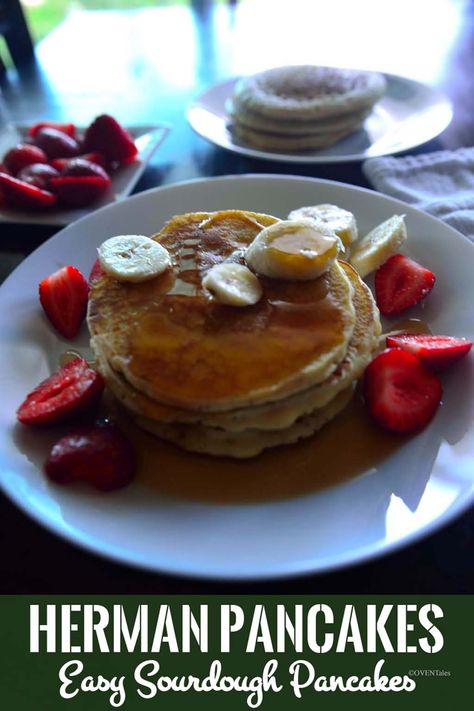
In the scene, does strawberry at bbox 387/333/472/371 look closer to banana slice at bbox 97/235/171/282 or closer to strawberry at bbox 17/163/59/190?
banana slice at bbox 97/235/171/282

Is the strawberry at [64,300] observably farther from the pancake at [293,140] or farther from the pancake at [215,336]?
the pancake at [293,140]

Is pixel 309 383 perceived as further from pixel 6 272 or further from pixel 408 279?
pixel 6 272

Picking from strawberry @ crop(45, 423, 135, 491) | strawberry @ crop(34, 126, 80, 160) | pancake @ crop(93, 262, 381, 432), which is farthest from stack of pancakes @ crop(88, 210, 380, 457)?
strawberry @ crop(34, 126, 80, 160)

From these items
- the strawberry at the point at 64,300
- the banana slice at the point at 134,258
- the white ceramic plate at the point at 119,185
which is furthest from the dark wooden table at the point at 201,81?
the banana slice at the point at 134,258

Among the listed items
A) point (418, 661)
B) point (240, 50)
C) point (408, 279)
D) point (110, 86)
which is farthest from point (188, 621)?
point (240, 50)

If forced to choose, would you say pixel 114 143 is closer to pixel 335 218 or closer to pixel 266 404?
pixel 335 218

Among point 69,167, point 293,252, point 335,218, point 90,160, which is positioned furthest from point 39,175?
point 293,252

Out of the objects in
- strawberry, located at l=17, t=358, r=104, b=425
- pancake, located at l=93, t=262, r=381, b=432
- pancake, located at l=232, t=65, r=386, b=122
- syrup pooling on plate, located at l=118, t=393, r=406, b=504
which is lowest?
syrup pooling on plate, located at l=118, t=393, r=406, b=504
